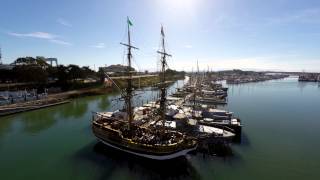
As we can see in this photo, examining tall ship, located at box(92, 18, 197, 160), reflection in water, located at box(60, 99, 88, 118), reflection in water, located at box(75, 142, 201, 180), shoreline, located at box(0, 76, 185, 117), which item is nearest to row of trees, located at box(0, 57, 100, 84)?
shoreline, located at box(0, 76, 185, 117)

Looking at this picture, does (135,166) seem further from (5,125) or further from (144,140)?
(5,125)

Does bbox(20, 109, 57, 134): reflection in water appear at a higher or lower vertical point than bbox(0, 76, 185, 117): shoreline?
lower

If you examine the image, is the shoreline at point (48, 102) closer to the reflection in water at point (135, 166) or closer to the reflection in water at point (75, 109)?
the reflection in water at point (75, 109)

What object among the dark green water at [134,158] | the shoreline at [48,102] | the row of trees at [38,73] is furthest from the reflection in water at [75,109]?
the row of trees at [38,73]

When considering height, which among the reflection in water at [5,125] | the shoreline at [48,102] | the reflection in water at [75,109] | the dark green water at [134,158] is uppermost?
the shoreline at [48,102]

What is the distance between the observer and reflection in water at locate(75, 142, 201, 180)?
25.9 meters

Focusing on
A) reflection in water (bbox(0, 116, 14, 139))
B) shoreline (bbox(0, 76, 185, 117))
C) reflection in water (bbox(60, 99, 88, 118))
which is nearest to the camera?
reflection in water (bbox(0, 116, 14, 139))

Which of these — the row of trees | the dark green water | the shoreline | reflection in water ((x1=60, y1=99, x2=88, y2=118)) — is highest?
the row of trees

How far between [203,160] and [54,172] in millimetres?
18526

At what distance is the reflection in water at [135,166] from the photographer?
85.0 feet

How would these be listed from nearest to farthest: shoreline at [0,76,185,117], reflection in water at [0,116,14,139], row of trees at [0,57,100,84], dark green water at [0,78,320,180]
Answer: dark green water at [0,78,320,180], reflection in water at [0,116,14,139], shoreline at [0,76,185,117], row of trees at [0,57,100,84]

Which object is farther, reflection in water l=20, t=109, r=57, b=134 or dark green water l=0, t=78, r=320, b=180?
reflection in water l=20, t=109, r=57, b=134

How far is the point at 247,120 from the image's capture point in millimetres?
52312

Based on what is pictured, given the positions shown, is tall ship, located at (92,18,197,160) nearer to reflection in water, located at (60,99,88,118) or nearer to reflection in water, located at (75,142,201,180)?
reflection in water, located at (75,142,201,180)
